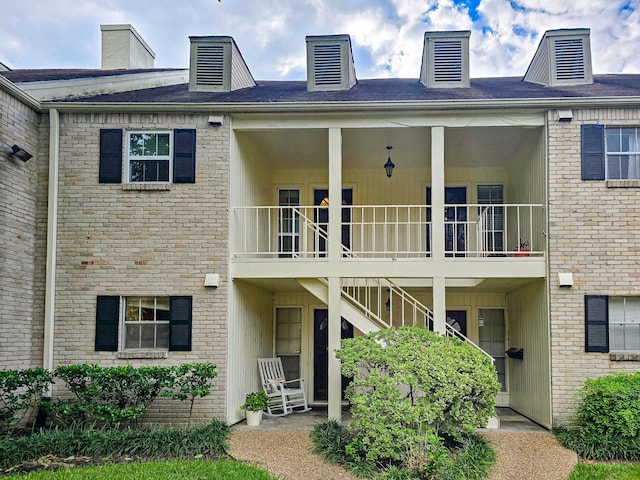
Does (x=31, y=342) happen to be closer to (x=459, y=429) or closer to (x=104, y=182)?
(x=104, y=182)

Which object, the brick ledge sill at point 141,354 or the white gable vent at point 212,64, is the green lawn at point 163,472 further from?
the white gable vent at point 212,64

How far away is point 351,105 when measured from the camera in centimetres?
954

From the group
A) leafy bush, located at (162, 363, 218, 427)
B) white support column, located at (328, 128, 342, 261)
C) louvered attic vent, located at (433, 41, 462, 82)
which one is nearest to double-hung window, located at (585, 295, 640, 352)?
white support column, located at (328, 128, 342, 261)

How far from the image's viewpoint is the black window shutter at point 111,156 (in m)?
Answer: 9.61

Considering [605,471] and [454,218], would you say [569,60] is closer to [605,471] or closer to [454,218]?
[454,218]

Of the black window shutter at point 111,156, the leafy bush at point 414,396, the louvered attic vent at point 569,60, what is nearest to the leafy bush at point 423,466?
the leafy bush at point 414,396

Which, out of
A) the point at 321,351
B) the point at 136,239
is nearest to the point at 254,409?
the point at 321,351

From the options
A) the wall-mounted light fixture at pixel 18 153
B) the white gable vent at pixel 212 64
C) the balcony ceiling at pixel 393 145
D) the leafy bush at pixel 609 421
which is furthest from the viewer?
the white gable vent at pixel 212 64

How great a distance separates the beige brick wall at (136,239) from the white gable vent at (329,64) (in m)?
2.84

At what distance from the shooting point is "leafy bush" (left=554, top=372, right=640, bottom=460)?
7.88 m

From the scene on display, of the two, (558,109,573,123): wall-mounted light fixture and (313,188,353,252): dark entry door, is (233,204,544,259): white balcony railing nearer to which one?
(313,188,353,252): dark entry door

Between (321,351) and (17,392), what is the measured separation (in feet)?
19.9

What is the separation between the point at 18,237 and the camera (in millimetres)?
9023

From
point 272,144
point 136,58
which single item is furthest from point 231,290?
point 136,58
